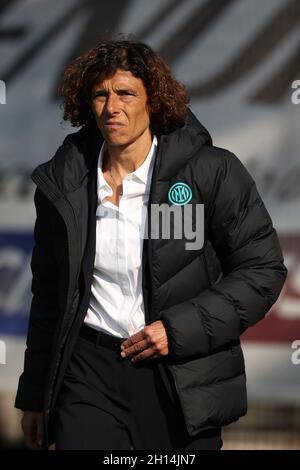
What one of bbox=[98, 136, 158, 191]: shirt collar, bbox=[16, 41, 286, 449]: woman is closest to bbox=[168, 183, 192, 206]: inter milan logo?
bbox=[16, 41, 286, 449]: woman

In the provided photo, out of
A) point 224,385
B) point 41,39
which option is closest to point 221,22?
point 41,39

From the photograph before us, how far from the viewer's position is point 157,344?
9.11ft

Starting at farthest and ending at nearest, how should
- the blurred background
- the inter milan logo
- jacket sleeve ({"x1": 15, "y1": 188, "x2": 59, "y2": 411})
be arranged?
1. the blurred background
2. jacket sleeve ({"x1": 15, "y1": 188, "x2": 59, "y2": 411})
3. the inter milan logo

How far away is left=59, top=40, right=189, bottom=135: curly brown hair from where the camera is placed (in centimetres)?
298

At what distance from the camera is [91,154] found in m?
3.10

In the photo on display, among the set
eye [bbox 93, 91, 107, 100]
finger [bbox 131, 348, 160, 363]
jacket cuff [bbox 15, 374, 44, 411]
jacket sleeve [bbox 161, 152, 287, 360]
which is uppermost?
eye [bbox 93, 91, 107, 100]

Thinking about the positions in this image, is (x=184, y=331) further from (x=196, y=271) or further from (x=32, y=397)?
(x=32, y=397)

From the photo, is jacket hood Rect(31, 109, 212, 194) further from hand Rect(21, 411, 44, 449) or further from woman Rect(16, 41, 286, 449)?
hand Rect(21, 411, 44, 449)

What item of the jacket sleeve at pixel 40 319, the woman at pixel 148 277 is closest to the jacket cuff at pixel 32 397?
the jacket sleeve at pixel 40 319

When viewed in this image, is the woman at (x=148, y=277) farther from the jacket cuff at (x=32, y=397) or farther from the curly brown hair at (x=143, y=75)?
the jacket cuff at (x=32, y=397)

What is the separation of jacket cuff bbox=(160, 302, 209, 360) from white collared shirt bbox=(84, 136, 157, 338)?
Answer: 0.10 m

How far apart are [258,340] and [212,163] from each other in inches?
74.2

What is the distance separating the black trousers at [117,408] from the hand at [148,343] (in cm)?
4

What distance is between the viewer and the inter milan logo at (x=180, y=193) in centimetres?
288
